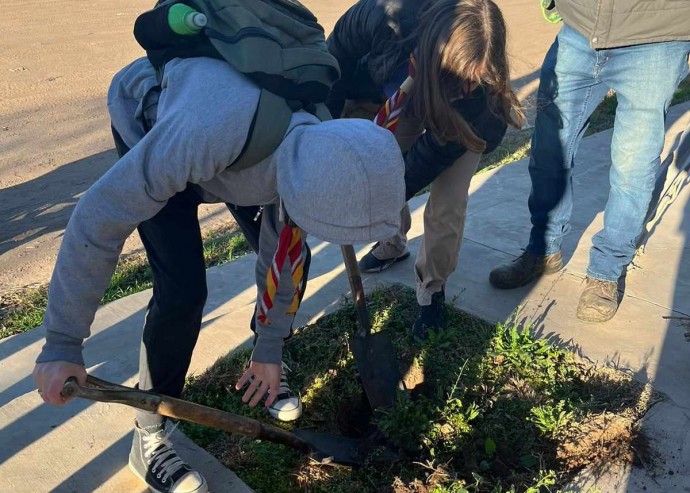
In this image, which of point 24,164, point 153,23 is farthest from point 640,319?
point 24,164

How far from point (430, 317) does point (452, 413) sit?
0.58 metres

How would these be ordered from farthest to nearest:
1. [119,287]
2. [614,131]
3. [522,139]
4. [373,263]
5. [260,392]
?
1. [522,139]
2. [119,287]
3. [373,263]
4. [614,131]
5. [260,392]

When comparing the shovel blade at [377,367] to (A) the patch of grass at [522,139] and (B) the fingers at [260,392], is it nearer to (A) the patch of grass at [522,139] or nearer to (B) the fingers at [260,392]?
(B) the fingers at [260,392]

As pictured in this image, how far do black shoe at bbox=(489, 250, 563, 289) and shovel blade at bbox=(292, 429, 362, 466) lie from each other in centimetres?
130

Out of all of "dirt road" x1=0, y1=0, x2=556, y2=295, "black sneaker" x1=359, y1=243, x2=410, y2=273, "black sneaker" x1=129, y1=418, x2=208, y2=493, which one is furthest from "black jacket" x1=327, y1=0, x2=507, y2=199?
"black sneaker" x1=129, y1=418, x2=208, y2=493

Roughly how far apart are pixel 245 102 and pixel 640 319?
2219 mm

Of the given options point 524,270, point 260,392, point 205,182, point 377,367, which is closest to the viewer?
point 205,182

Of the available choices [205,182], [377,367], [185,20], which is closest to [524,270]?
[377,367]

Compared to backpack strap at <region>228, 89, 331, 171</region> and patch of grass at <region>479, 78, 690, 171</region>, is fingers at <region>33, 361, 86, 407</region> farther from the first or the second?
patch of grass at <region>479, 78, 690, 171</region>

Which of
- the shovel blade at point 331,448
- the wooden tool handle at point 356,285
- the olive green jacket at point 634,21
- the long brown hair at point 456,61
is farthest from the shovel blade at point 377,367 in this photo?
the olive green jacket at point 634,21

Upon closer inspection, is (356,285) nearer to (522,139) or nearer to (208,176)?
(208,176)

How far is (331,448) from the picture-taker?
251cm

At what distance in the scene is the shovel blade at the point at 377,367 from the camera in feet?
8.84

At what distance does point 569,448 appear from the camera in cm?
249
